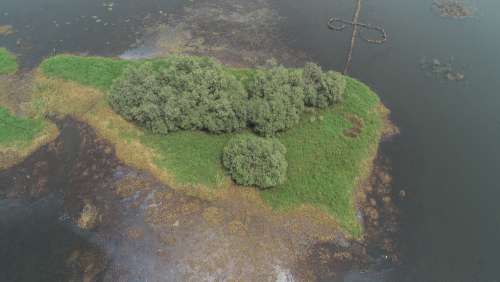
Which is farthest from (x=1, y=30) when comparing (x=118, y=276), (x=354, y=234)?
(x=354, y=234)

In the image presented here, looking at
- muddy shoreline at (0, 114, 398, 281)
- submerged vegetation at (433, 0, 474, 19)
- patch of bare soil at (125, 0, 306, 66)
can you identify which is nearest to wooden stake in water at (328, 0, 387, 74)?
patch of bare soil at (125, 0, 306, 66)

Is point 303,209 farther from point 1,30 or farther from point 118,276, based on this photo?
point 1,30

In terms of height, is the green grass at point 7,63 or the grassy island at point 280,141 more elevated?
the green grass at point 7,63

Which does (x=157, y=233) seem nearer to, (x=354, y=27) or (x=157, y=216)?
(x=157, y=216)

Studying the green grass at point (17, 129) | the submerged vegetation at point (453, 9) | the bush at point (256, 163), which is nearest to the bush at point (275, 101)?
the bush at point (256, 163)

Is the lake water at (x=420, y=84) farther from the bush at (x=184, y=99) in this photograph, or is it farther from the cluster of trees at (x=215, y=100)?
the bush at (x=184, y=99)

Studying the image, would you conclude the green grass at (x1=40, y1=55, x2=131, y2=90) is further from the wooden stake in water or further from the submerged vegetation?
the submerged vegetation

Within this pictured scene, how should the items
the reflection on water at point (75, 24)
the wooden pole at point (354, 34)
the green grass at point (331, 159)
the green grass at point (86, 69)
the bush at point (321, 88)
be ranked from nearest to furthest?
the green grass at point (331, 159)
the bush at point (321, 88)
the green grass at point (86, 69)
the wooden pole at point (354, 34)
the reflection on water at point (75, 24)
